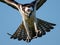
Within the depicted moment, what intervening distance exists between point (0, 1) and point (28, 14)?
2061mm

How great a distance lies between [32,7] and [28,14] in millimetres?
419

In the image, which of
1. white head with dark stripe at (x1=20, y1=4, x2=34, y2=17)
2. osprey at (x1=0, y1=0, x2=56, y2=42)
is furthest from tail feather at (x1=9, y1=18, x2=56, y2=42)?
white head with dark stripe at (x1=20, y1=4, x2=34, y2=17)

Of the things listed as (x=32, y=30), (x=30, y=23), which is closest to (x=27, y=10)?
(x=30, y=23)

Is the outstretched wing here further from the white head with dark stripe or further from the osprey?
the white head with dark stripe

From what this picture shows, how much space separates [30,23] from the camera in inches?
2319

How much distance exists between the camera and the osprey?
58.4 metres

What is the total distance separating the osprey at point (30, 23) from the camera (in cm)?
5838

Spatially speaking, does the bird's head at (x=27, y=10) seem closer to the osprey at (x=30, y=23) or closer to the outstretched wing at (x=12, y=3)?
the osprey at (x=30, y=23)

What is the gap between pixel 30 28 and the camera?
59.2 meters

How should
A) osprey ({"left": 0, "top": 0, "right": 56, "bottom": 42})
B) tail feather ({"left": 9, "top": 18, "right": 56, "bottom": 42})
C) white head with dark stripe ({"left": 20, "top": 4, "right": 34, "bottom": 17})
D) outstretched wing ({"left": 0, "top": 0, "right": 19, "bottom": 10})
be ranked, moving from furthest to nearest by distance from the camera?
tail feather ({"left": 9, "top": 18, "right": 56, "bottom": 42}) → outstretched wing ({"left": 0, "top": 0, "right": 19, "bottom": 10}) → osprey ({"left": 0, "top": 0, "right": 56, "bottom": 42}) → white head with dark stripe ({"left": 20, "top": 4, "right": 34, "bottom": 17})

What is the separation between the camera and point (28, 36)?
59.7 metres

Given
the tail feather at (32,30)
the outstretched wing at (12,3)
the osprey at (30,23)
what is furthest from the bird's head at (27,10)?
the tail feather at (32,30)

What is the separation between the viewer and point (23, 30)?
197ft

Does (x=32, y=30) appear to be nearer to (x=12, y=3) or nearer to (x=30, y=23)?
(x=30, y=23)
